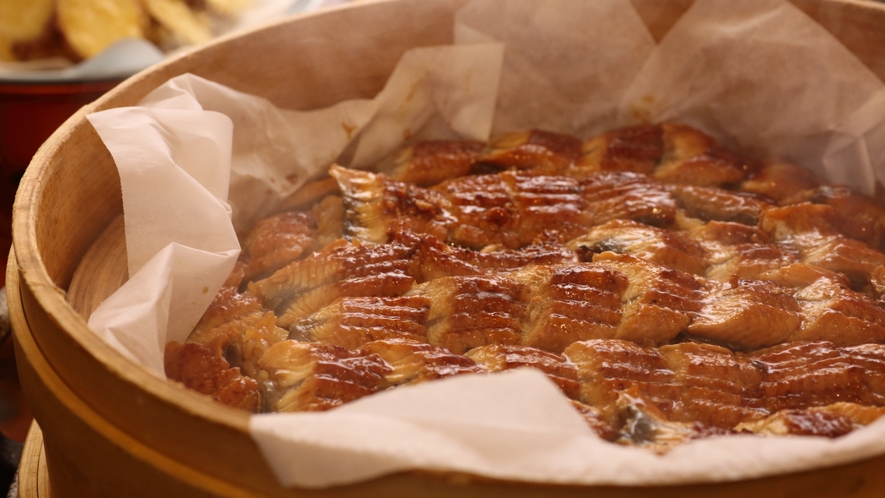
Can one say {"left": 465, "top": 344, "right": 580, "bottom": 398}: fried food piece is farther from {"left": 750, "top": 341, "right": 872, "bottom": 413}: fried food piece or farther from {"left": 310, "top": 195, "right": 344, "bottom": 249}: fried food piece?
{"left": 310, "top": 195, "right": 344, "bottom": 249}: fried food piece

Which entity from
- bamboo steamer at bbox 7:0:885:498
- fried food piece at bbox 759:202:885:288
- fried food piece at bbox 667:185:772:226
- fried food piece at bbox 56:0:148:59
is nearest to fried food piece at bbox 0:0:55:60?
fried food piece at bbox 56:0:148:59

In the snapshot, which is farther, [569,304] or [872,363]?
[569,304]

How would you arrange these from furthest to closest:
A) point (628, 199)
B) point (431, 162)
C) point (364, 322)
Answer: point (431, 162), point (628, 199), point (364, 322)

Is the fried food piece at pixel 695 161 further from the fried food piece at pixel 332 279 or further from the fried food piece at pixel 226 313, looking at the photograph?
the fried food piece at pixel 226 313

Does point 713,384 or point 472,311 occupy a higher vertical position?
point 472,311

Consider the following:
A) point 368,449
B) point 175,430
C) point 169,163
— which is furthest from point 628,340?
point 169,163

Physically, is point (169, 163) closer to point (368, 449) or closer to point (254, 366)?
point (254, 366)

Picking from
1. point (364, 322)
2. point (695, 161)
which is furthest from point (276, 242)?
point (695, 161)

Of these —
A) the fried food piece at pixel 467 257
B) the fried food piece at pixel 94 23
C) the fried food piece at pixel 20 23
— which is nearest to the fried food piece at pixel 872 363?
Result: the fried food piece at pixel 467 257

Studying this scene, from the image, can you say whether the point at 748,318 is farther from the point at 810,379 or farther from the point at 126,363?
the point at 126,363
